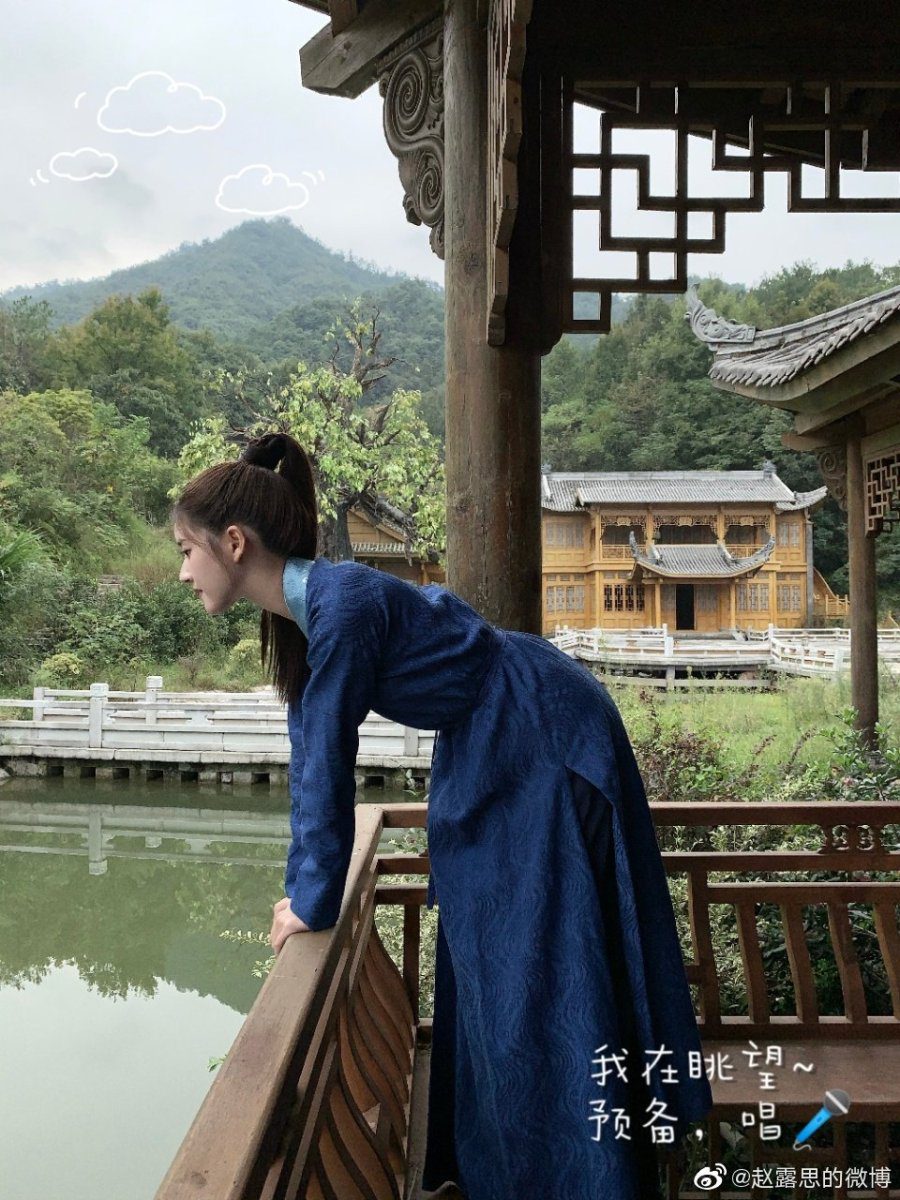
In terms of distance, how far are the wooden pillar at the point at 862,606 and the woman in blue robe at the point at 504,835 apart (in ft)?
12.3

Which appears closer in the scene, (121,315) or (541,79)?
(541,79)

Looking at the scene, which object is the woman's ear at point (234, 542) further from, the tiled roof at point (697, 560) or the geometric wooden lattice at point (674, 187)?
the tiled roof at point (697, 560)

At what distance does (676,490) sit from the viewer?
17312 mm

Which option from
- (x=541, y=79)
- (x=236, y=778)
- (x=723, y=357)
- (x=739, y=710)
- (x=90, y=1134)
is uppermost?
(x=723, y=357)

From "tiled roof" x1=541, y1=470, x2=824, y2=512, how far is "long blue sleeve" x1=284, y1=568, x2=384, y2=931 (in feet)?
53.1

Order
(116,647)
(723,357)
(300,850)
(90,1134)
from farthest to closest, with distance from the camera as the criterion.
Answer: (116,647) → (723,357) → (90,1134) → (300,850)

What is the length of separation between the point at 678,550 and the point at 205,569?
54.2 ft

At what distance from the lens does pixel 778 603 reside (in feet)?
56.5

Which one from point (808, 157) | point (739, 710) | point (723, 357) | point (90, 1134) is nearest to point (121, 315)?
point (739, 710)

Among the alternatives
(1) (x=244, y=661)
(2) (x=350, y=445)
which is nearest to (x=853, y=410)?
(2) (x=350, y=445)

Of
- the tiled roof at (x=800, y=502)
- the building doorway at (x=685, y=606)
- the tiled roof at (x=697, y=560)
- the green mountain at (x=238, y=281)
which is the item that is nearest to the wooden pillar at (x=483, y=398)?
the tiled roof at (x=697, y=560)

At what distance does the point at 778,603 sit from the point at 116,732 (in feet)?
38.2

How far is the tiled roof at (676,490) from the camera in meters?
17.0

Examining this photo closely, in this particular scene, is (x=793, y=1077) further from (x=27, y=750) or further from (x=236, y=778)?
(x=27, y=750)
